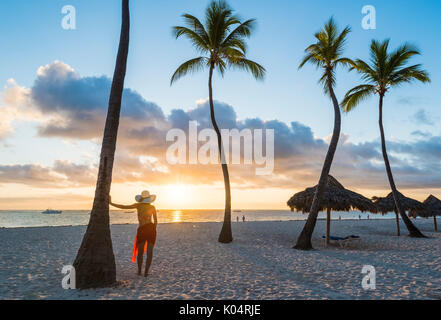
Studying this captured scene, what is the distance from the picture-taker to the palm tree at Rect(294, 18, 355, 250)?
12172mm

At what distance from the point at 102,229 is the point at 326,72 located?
463 inches

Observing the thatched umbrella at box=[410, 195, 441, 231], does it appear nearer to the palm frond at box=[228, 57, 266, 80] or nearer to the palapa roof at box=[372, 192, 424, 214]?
the palapa roof at box=[372, 192, 424, 214]

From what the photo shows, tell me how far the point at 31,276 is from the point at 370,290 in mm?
7486

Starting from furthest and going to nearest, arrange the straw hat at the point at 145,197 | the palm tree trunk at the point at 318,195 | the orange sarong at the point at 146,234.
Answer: the palm tree trunk at the point at 318,195, the straw hat at the point at 145,197, the orange sarong at the point at 146,234

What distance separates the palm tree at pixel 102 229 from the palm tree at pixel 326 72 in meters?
8.60

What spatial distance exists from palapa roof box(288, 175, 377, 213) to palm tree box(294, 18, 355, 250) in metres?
2.08

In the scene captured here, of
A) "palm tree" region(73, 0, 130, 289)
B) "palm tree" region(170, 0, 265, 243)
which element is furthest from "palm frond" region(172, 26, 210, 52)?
"palm tree" region(73, 0, 130, 289)

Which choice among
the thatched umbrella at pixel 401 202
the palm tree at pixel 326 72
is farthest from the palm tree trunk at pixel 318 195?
the thatched umbrella at pixel 401 202

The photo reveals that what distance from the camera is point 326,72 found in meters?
13.4

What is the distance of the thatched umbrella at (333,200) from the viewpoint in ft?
46.3

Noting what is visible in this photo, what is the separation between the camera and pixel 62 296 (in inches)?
206

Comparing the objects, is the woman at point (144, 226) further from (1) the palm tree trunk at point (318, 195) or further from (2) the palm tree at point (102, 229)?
(1) the palm tree trunk at point (318, 195)

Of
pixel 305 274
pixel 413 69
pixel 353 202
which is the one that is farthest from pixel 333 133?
pixel 413 69
